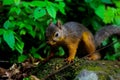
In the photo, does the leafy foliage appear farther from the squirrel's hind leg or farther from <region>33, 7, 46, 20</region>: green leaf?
the squirrel's hind leg

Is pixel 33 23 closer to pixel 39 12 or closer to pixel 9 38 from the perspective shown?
pixel 39 12

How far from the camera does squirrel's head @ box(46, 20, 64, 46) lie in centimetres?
461

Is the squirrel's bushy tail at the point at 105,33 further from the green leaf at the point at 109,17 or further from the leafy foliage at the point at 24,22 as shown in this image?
the green leaf at the point at 109,17

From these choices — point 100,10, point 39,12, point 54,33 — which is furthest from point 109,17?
point 100,10

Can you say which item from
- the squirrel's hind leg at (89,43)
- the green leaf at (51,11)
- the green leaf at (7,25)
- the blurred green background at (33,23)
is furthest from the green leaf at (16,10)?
the squirrel's hind leg at (89,43)

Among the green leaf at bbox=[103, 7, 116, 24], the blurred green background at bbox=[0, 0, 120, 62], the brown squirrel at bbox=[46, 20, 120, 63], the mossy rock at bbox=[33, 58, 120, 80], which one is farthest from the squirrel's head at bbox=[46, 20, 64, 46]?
the green leaf at bbox=[103, 7, 116, 24]

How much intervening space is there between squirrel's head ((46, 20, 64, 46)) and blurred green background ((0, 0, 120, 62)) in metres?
0.13

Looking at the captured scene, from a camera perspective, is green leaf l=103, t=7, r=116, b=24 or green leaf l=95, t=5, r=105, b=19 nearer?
green leaf l=103, t=7, r=116, b=24

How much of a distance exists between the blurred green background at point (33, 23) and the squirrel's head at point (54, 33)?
129 mm

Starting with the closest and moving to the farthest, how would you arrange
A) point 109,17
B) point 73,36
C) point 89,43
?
point 109,17, point 73,36, point 89,43

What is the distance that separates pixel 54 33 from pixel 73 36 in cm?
40

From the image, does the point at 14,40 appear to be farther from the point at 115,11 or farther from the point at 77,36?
the point at 115,11

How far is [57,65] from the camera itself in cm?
473

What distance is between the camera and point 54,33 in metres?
4.68
